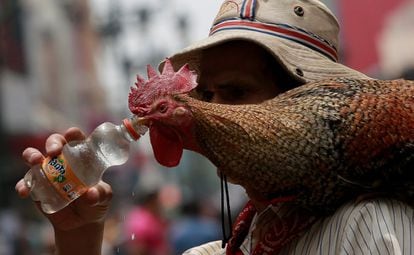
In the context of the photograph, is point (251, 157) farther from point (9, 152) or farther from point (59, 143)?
point (9, 152)

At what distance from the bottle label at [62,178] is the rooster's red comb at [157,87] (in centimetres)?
23

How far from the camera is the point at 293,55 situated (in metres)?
2.70

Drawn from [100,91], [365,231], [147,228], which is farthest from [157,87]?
[100,91]

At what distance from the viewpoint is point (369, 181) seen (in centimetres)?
235

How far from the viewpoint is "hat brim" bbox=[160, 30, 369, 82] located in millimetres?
2676

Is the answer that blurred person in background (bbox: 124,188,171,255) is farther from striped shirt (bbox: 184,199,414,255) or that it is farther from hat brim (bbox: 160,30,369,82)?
striped shirt (bbox: 184,199,414,255)

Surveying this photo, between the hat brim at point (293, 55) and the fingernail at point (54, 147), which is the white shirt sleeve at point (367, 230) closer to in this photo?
the hat brim at point (293, 55)

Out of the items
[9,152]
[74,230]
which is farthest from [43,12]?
[74,230]

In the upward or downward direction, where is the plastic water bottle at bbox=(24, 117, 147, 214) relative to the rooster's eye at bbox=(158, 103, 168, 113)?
downward

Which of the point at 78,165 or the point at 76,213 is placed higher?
the point at 78,165

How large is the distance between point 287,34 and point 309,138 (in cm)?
52

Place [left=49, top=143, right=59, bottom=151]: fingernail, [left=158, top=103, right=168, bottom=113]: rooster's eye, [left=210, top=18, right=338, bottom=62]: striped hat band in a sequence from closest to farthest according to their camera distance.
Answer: [left=158, top=103, right=168, bottom=113]: rooster's eye < [left=49, top=143, right=59, bottom=151]: fingernail < [left=210, top=18, right=338, bottom=62]: striped hat band

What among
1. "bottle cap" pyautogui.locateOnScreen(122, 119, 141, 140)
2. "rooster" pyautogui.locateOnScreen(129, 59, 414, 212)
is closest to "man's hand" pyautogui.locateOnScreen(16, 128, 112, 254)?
"bottle cap" pyautogui.locateOnScreen(122, 119, 141, 140)

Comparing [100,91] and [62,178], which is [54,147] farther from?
[100,91]
